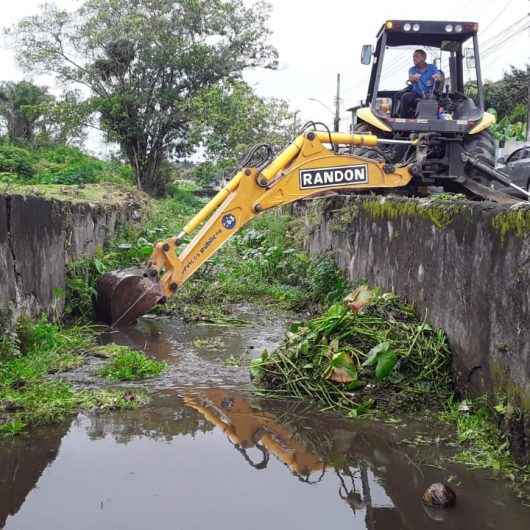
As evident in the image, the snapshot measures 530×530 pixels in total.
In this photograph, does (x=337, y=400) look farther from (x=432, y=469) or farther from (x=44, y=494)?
(x=44, y=494)

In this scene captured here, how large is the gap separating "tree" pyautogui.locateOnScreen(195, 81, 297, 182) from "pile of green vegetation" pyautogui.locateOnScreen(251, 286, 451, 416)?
20.7 meters

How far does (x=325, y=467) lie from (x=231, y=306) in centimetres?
575

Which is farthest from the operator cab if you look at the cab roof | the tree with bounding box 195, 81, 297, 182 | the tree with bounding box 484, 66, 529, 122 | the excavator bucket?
the tree with bounding box 484, 66, 529, 122

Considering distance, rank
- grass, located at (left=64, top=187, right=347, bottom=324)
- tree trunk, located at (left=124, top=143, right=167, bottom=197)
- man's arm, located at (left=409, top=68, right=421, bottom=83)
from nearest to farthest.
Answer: grass, located at (left=64, top=187, right=347, bottom=324), man's arm, located at (left=409, top=68, right=421, bottom=83), tree trunk, located at (left=124, top=143, right=167, bottom=197)

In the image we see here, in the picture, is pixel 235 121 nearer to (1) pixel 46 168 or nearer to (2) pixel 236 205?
(1) pixel 46 168

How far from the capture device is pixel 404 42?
9.88 m

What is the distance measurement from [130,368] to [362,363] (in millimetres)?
1984

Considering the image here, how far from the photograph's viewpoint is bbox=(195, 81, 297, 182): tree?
26.3 m

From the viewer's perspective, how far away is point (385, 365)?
5.21 meters

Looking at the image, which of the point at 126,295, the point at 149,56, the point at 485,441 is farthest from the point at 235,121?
the point at 485,441

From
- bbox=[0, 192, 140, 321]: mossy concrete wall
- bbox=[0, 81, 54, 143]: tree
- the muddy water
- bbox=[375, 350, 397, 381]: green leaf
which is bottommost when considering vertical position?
the muddy water

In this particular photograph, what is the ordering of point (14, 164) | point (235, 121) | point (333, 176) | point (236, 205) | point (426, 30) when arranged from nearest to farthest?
point (236, 205) → point (333, 176) → point (426, 30) → point (14, 164) → point (235, 121)

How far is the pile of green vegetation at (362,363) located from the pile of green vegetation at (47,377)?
1104 mm

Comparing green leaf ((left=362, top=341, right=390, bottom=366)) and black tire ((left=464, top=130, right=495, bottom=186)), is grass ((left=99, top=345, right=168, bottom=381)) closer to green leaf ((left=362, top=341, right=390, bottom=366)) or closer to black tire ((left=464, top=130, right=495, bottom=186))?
green leaf ((left=362, top=341, right=390, bottom=366))
